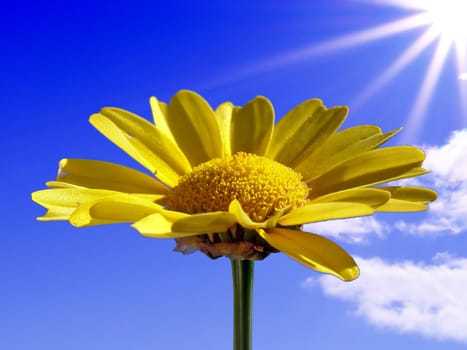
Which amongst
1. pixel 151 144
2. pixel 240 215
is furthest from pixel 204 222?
pixel 151 144

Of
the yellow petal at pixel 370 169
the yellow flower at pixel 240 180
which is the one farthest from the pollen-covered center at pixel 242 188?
the yellow petal at pixel 370 169

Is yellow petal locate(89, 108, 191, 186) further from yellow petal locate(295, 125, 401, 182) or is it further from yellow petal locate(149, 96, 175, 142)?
yellow petal locate(295, 125, 401, 182)

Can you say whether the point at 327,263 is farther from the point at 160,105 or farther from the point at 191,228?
the point at 160,105

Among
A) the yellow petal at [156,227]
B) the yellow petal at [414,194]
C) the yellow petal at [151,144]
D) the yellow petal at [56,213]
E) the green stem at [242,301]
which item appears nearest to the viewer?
the yellow petal at [156,227]

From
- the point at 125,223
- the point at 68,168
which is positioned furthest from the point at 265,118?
the point at 125,223

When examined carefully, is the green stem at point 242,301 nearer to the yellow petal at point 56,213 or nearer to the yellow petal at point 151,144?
the yellow petal at point 56,213

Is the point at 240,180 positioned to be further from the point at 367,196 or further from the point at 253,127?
the point at 253,127
